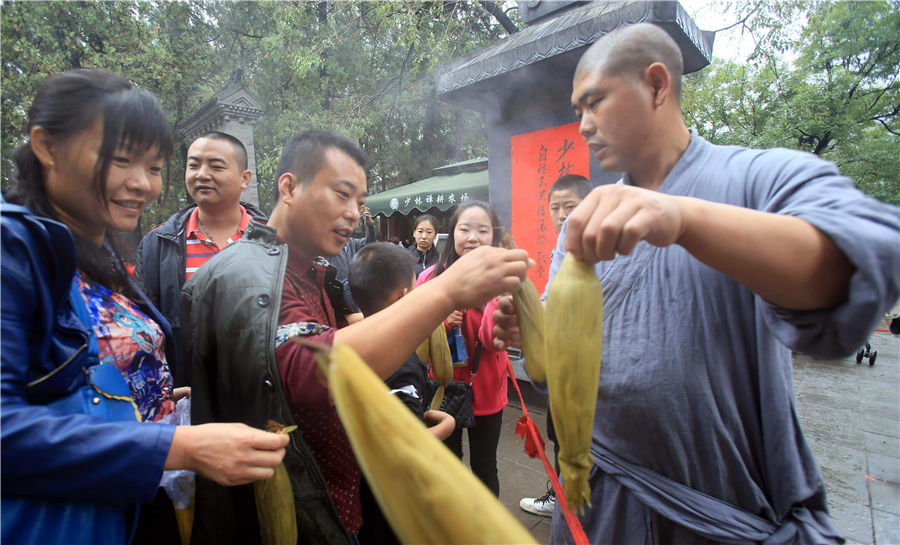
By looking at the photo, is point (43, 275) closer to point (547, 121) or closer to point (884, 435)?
point (547, 121)

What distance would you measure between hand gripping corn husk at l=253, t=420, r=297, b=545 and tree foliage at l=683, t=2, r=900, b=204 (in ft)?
37.8

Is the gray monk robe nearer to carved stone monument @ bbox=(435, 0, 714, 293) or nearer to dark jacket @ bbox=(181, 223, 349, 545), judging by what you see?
dark jacket @ bbox=(181, 223, 349, 545)

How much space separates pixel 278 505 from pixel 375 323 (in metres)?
0.53

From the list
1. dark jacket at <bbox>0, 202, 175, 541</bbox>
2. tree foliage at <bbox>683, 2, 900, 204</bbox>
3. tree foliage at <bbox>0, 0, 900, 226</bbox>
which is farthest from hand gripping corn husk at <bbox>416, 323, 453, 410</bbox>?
tree foliage at <bbox>683, 2, 900, 204</bbox>

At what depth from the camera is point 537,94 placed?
4.48 meters

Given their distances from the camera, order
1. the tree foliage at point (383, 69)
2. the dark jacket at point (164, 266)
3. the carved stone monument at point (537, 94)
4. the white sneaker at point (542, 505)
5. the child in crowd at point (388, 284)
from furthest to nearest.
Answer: the tree foliage at point (383, 69)
the carved stone monument at point (537, 94)
the white sneaker at point (542, 505)
the dark jacket at point (164, 266)
the child in crowd at point (388, 284)

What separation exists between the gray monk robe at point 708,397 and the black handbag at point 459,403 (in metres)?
1.46

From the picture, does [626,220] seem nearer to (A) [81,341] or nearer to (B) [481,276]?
(B) [481,276]

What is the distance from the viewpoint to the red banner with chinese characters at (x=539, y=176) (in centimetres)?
436

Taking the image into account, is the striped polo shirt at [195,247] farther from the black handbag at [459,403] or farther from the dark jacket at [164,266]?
the black handbag at [459,403]

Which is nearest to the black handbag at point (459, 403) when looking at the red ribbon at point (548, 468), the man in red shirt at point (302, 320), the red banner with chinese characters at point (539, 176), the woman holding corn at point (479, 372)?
the woman holding corn at point (479, 372)

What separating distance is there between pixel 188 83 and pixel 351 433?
992cm

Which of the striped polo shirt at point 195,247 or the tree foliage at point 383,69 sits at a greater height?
the tree foliage at point 383,69

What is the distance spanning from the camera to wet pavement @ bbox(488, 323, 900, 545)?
10.0 feet
